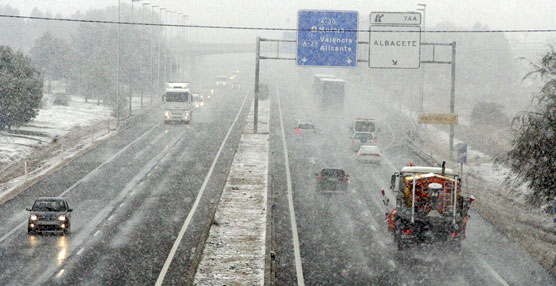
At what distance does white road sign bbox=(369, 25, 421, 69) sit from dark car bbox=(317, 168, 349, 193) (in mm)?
9468

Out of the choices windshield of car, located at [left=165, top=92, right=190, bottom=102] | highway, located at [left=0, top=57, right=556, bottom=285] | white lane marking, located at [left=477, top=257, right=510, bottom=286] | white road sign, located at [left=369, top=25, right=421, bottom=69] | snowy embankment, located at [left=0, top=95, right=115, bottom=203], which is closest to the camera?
white lane marking, located at [left=477, top=257, right=510, bottom=286]

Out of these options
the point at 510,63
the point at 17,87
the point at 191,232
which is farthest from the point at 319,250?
the point at 510,63

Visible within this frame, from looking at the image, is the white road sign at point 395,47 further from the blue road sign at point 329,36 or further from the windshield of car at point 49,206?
the windshield of car at point 49,206

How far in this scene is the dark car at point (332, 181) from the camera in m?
35.1

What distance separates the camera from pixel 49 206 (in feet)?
82.4

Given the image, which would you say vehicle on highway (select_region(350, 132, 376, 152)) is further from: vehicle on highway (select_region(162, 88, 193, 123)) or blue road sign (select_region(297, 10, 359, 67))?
vehicle on highway (select_region(162, 88, 193, 123))

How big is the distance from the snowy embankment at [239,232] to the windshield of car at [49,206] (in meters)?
5.52

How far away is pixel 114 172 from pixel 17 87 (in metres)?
22.2

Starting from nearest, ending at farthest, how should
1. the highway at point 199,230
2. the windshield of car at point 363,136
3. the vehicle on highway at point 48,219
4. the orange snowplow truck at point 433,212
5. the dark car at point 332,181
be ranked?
the highway at point 199,230 < the orange snowplow truck at point 433,212 < the vehicle on highway at point 48,219 < the dark car at point 332,181 < the windshield of car at point 363,136

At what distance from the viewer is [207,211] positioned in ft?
98.5

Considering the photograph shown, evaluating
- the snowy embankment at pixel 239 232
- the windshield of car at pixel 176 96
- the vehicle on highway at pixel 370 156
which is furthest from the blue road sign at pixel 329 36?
the windshield of car at pixel 176 96

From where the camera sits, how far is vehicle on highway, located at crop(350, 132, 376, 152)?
51625 millimetres

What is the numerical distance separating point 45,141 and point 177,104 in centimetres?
1313

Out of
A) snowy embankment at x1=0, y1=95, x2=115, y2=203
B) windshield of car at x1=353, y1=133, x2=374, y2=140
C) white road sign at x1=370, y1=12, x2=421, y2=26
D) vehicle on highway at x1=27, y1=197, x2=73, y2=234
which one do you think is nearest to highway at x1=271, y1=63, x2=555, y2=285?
→ vehicle on highway at x1=27, y1=197, x2=73, y2=234
